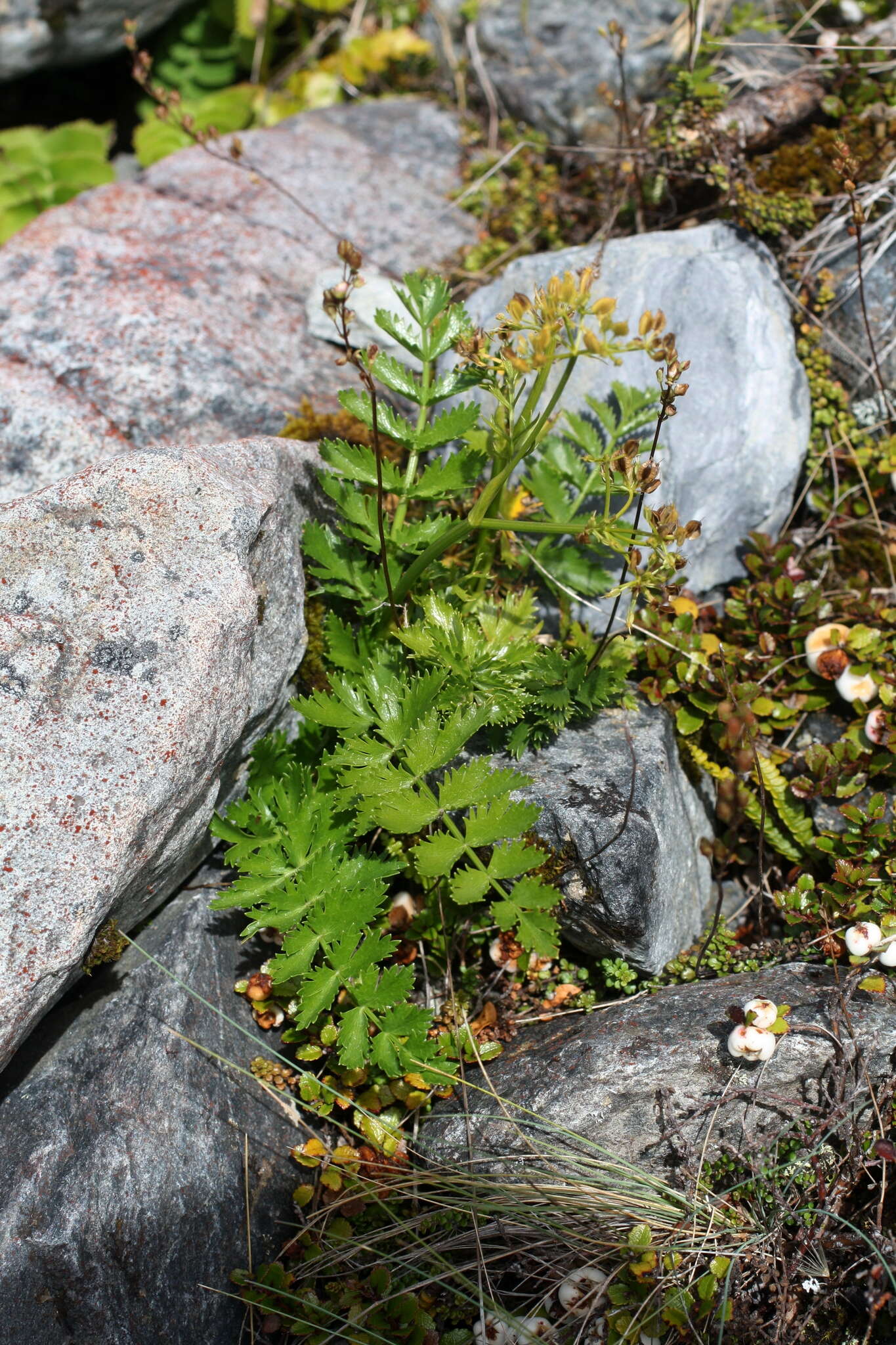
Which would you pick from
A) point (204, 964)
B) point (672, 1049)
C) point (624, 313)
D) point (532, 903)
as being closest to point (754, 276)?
point (624, 313)

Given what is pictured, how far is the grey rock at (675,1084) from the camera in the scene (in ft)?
10.3

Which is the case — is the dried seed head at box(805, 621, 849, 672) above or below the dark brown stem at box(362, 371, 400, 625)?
below

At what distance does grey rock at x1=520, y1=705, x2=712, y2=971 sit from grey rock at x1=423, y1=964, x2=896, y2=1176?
304 millimetres

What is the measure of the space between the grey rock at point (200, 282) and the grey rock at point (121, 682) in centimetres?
102

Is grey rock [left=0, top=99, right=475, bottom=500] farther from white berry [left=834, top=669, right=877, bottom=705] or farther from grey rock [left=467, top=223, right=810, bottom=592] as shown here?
white berry [left=834, top=669, right=877, bottom=705]

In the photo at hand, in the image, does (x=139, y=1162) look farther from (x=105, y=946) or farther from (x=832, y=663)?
(x=832, y=663)

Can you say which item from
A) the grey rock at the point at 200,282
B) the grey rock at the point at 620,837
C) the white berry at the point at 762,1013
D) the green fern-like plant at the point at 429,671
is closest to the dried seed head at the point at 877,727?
the grey rock at the point at 620,837

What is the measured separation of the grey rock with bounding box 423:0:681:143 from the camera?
5.54 meters

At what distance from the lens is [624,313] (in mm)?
4453

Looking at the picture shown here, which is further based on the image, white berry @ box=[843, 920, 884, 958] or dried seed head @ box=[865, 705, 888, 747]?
dried seed head @ box=[865, 705, 888, 747]

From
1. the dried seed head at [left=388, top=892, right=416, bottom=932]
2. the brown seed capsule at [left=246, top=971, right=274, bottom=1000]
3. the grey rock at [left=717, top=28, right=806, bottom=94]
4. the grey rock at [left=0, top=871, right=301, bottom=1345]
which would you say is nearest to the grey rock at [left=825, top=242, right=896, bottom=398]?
the grey rock at [left=717, top=28, right=806, bottom=94]

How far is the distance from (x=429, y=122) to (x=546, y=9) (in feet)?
3.23

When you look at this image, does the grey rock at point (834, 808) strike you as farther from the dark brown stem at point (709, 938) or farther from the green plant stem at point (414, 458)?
the green plant stem at point (414, 458)

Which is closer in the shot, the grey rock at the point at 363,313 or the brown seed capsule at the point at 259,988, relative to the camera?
the brown seed capsule at the point at 259,988
